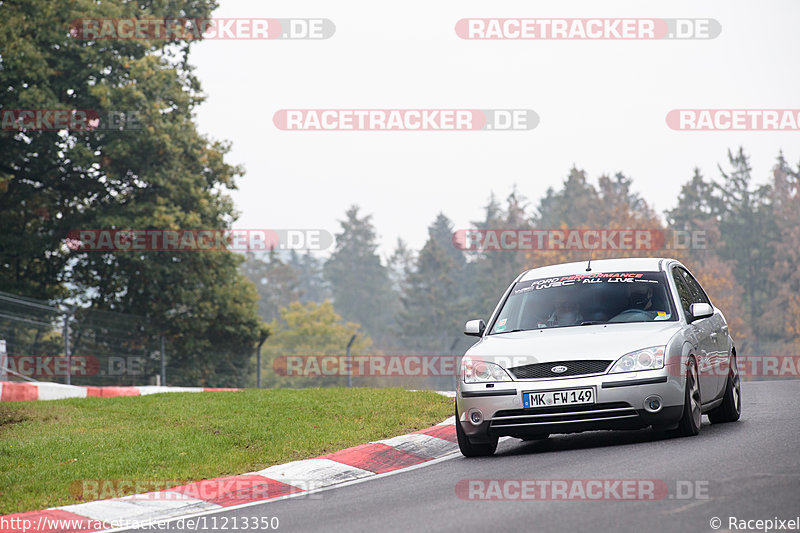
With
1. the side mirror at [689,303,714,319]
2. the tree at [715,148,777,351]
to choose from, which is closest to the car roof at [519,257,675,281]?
the side mirror at [689,303,714,319]

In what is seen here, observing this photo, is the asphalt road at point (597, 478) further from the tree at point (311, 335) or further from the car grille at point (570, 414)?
the tree at point (311, 335)

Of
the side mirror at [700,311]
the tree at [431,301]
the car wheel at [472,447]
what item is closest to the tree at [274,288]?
the tree at [431,301]

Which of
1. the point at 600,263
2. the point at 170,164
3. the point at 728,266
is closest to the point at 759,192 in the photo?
the point at 728,266

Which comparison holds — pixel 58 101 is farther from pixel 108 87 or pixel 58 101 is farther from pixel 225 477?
pixel 225 477

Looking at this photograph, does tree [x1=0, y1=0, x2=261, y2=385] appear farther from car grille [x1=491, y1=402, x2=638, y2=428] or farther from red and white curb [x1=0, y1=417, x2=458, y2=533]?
car grille [x1=491, y1=402, x2=638, y2=428]

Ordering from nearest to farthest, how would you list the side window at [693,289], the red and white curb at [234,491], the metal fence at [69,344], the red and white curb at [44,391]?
the red and white curb at [234,491] < the side window at [693,289] < the red and white curb at [44,391] < the metal fence at [69,344]

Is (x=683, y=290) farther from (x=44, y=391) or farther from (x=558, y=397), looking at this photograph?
(x=44, y=391)

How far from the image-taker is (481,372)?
897cm

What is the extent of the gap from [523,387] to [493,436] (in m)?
0.63

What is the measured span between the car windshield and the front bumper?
1.15 metres

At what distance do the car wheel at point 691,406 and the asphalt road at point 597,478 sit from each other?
0.35 feet

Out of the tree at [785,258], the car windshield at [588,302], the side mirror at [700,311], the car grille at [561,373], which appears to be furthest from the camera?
the tree at [785,258]

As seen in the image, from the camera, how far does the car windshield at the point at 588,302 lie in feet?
31.5

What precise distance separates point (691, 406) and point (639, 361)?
81 cm
